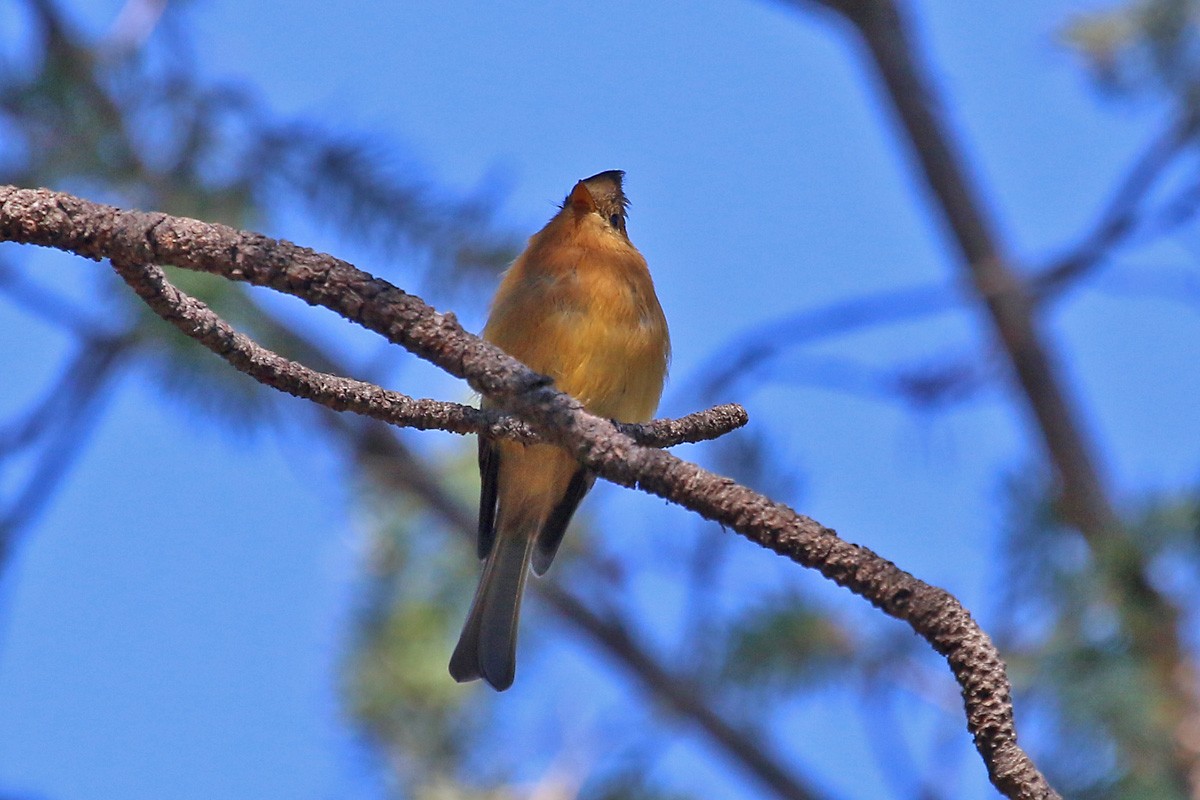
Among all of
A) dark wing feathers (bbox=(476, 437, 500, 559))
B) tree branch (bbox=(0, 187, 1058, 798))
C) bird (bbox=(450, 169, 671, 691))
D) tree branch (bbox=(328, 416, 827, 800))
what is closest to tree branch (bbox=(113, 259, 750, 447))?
tree branch (bbox=(0, 187, 1058, 798))

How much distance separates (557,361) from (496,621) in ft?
2.26

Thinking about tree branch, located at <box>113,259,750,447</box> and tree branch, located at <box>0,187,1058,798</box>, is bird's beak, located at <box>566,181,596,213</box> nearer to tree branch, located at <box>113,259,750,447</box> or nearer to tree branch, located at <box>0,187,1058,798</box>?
tree branch, located at <box>113,259,750,447</box>

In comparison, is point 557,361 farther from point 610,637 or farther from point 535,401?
point 535,401

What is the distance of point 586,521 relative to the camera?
14.2 ft

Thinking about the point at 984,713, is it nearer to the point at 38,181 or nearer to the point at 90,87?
the point at 38,181

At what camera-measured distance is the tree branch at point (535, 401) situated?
4.41 feet

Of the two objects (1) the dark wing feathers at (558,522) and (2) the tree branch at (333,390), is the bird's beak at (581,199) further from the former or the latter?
(2) the tree branch at (333,390)

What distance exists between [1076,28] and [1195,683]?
2.52 meters

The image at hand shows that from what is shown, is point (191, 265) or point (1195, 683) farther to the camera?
point (1195, 683)

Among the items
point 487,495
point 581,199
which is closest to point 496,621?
point 487,495

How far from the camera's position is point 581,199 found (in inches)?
149

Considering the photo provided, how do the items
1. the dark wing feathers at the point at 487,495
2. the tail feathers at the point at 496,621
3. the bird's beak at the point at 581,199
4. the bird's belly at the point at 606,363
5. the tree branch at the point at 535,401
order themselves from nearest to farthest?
1. the tree branch at the point at 535,401
2. the tail feathers at the point at 496,621
3. the bird's belly at the point at 606,363
4. the dark wing feathers at the point at 487,495
5. the bird's beak at the point at 581,199

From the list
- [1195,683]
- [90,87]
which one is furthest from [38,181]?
[1195,683]

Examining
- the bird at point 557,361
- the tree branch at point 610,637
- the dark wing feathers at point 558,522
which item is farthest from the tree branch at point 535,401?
the tree branch at point 610,637
